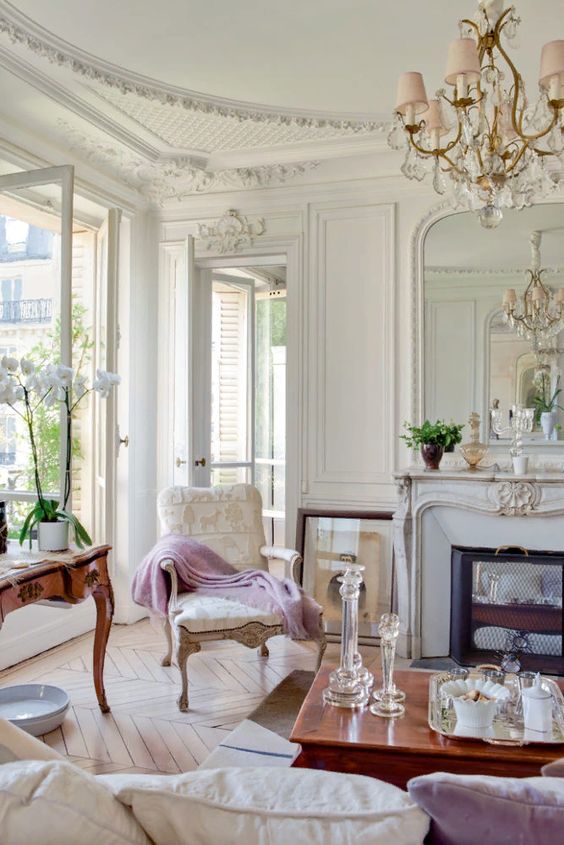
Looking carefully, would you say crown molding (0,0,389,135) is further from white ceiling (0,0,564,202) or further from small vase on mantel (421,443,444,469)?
small vase on mantel (421,443,444,469)

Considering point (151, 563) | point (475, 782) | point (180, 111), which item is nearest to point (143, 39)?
point (180, 111)

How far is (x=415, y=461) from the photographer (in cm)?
434

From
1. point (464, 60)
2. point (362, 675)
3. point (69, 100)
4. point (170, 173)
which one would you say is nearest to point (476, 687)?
point (362, 675)

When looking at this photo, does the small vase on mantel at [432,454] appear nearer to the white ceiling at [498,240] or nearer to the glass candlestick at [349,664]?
the white ceiling at [498,240]

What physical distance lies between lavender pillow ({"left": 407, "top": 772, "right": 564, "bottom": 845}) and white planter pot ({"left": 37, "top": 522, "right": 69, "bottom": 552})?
240 centimetres

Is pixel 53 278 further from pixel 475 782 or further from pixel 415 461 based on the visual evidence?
pixel 475 782

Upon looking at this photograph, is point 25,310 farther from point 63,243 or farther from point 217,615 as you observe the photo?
point 217,615

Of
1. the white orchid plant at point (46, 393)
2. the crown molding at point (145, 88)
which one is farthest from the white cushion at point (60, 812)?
the crown molding at point (145, 88)

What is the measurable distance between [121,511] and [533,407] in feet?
8.47

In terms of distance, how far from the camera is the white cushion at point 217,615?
3.27 metres

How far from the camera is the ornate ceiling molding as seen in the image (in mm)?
4238

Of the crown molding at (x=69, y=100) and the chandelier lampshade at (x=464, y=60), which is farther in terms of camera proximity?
the crown molding at (x=69, y=100)

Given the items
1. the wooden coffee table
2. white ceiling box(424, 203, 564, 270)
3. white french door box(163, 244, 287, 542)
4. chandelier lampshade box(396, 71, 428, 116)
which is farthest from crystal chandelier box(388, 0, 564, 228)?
white french door box(163, 244, 287, 542)

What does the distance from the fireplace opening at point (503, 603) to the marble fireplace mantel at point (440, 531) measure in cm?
7
